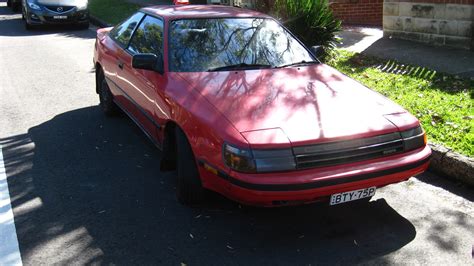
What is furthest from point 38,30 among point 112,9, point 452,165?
point 452,165

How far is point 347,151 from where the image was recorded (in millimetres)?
3754

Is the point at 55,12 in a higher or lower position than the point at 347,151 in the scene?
higher

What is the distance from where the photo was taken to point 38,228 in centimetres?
405

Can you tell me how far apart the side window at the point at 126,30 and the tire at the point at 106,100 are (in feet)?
2.11

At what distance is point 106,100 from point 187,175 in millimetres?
3073

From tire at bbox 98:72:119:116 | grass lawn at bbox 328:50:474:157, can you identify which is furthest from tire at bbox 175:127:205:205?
tire at bbox 98:72:119:116

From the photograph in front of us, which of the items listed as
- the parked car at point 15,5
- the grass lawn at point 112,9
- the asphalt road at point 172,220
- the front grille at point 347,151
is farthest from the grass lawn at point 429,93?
the parked car at point 15,5

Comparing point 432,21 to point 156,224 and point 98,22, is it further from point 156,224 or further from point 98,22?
point 98,22

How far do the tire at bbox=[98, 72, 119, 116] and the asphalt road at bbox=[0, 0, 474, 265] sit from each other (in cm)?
75

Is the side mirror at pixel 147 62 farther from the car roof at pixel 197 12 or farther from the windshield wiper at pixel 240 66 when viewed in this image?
the car roof at pixel 197 12

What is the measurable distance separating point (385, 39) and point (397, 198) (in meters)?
6.89

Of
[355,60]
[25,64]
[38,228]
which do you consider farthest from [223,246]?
[25,64]

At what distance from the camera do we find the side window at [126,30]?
6121 mm

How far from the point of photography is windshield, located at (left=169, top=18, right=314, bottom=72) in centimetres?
496
